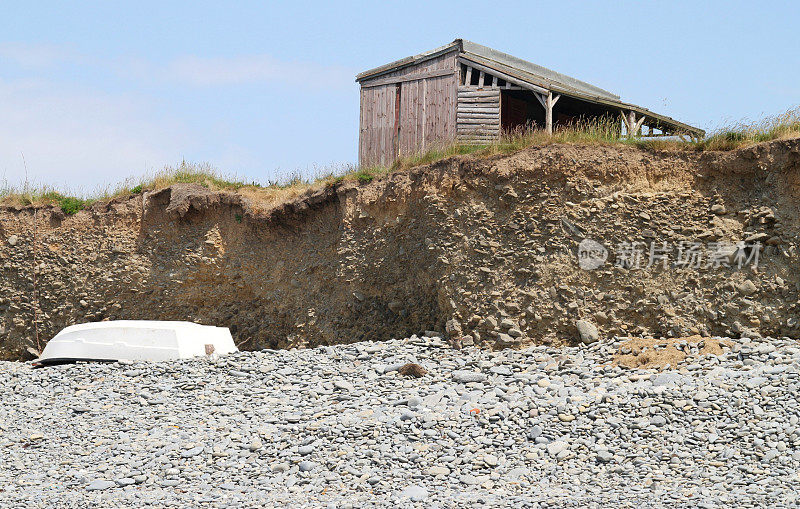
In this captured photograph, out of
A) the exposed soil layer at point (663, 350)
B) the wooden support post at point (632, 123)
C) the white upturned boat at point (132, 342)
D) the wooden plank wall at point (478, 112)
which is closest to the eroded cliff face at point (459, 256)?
the exposed soil layer at point (663, 350)

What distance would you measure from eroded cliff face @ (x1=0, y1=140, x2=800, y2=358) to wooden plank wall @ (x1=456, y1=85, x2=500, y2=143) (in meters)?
3.78

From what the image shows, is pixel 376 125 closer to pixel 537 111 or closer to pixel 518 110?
pixel 518 110

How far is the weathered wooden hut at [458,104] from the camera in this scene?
18078mm

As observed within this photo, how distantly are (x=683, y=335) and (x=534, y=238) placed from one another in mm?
2890

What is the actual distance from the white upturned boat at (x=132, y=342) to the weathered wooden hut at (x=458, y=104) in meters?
6.73

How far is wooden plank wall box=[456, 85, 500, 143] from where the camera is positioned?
18.1 metres

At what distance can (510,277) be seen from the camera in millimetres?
13375

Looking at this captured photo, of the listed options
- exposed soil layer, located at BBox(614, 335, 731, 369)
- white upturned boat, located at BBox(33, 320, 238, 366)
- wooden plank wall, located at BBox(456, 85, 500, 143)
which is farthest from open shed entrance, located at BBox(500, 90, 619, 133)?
white upturned boat, located at BBox(33, 320, 238, 366)

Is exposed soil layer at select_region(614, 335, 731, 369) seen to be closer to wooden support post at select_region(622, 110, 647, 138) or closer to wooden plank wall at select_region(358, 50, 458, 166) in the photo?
wooden plank wall at select_region(358, 50, 458, 166)

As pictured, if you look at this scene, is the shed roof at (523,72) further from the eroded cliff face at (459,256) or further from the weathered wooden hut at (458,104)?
the eroded cliff face at (459,256)

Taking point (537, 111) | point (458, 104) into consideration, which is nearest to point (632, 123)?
point (537, 111)

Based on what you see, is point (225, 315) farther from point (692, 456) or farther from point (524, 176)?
point (692, 456)

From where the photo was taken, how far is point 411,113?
19.1 m

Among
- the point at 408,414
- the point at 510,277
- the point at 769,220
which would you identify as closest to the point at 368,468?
the point at 408,414
